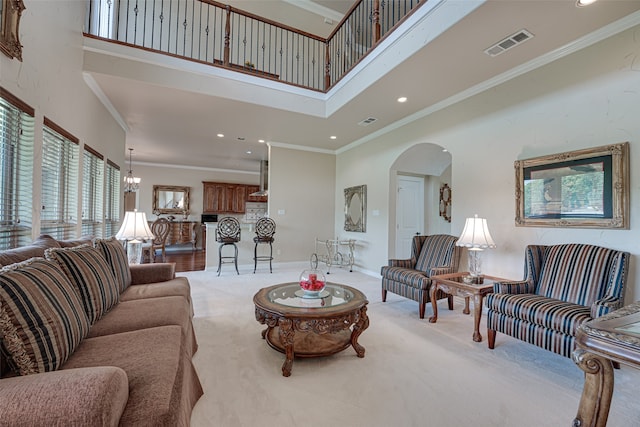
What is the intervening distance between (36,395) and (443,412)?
1.92 m

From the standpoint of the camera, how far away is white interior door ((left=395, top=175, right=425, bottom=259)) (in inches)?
230

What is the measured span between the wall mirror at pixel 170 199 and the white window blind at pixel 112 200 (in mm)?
4281

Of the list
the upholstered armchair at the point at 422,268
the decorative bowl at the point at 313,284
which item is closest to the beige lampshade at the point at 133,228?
the decorative bowl at the point at 313,284

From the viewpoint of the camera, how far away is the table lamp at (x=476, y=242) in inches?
120

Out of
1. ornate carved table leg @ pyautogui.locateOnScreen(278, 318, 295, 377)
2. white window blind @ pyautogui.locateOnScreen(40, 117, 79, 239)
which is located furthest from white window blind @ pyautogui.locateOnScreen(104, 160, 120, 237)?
ornate carved table leg @ pyautogui.locateOnScreen(278, 318, 295, 377)

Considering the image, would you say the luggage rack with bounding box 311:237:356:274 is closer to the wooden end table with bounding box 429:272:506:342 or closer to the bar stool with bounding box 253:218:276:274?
the bar stool with bounding box 253:218:276:274

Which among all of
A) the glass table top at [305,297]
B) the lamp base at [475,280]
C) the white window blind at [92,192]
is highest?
the white window blind at [92,192]

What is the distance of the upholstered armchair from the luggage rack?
228cm

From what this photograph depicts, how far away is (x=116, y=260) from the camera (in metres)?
2.46

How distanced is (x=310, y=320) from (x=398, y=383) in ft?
2.45

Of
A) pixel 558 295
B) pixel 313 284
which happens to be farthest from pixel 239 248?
pixel 558 295

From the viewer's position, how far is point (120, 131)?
17.3ft

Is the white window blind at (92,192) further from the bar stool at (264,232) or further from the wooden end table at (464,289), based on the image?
the wooden end table at (464,289)

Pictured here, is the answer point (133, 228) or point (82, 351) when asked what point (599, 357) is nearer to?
point (82, 351)
